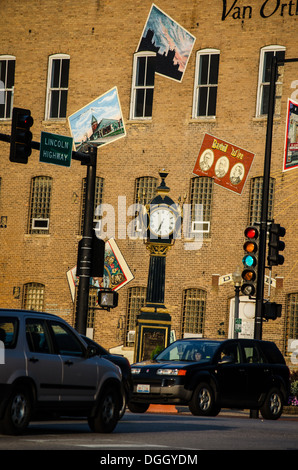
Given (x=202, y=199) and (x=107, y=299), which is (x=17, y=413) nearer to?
(x=107, y=299)

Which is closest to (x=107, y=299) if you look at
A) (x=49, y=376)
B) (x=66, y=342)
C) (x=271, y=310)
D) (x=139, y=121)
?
(x=271, y=310)

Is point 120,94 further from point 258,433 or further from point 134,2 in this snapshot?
point 258,433

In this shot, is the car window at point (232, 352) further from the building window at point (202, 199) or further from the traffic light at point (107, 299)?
the building window at point (202, 199)

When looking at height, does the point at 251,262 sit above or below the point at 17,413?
above

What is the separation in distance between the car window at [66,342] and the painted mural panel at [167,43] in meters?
26.1

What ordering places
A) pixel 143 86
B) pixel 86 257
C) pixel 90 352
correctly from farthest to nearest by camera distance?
pixel 143 86 → pixel 86 257 → pixel 90 352

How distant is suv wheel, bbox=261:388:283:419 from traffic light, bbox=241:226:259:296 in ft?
8.05

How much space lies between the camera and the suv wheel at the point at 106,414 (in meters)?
13.2

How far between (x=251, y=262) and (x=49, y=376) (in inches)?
392

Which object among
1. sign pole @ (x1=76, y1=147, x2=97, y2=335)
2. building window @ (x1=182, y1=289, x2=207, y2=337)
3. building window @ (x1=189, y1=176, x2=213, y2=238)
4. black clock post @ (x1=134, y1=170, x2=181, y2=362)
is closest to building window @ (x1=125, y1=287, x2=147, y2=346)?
building window @ (x1=182, y1=289, x2=207, y2=337)

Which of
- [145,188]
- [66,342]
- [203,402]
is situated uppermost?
[145,188]

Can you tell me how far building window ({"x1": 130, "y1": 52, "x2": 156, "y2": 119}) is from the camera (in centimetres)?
3872

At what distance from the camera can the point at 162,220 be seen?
30.8m

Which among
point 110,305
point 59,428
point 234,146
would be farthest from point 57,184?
point 59,428
